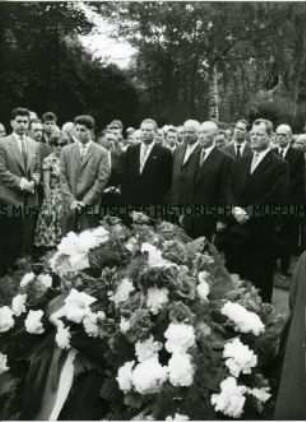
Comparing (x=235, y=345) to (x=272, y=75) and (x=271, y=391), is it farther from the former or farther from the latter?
(x=272, y=75)

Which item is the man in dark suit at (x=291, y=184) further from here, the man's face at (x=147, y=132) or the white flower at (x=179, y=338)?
the white flower at (x=179, y=338)

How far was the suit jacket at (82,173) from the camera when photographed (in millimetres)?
3875

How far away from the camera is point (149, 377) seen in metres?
2.40

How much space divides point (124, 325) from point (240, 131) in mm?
1690

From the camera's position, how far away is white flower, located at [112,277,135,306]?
102 inches

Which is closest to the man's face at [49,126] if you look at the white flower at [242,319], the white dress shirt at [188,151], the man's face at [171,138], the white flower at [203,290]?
the man's face at [171,138]

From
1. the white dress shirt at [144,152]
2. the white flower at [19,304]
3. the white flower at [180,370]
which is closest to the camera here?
the white flower at [180,370]

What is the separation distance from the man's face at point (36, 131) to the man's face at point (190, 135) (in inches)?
31.1

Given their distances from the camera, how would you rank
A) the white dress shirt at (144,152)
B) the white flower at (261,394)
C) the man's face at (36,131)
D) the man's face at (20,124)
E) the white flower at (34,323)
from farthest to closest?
the white dress shirt at (144,152) < the man's face at (36,131) < the man's face at (20,124) < the white flower at (34,323) < the white flower at (261,394)

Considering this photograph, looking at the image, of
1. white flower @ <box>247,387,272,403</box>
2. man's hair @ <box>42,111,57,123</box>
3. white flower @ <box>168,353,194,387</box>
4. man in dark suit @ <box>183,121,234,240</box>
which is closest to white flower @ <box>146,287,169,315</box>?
white flower @ <box>168,353,194,387</box>

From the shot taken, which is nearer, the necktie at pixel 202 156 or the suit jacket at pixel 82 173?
the suit jacket at pixel 82 173

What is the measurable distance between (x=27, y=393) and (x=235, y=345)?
0.86m

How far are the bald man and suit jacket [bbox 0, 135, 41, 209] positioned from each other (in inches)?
30.1

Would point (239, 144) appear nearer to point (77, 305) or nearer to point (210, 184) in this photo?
point (210, 184)
